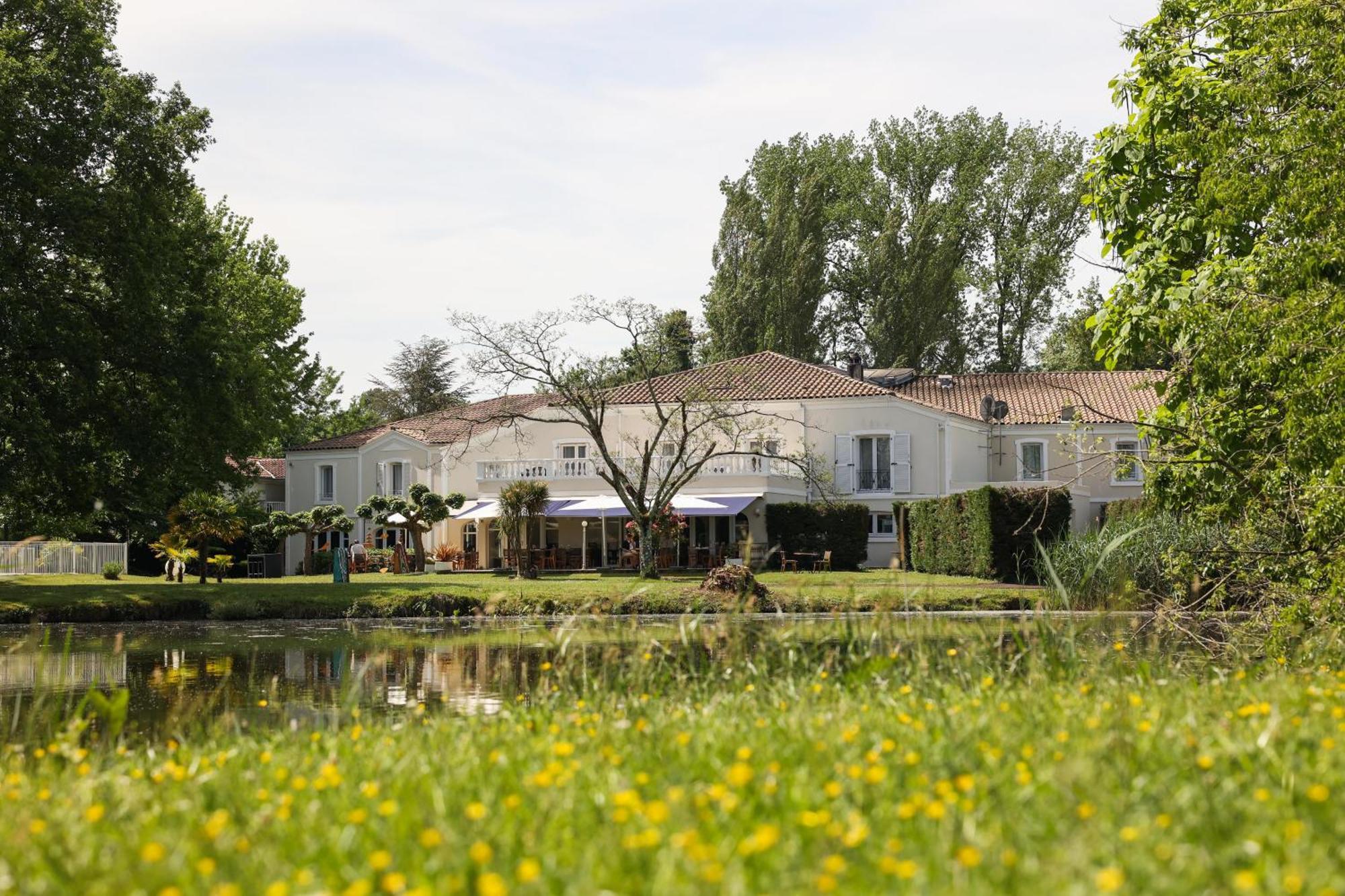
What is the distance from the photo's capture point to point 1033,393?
4344 centimetres

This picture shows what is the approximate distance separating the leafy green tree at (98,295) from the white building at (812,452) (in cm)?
1077

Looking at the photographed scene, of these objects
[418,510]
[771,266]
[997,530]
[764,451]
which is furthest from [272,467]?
[997,530]

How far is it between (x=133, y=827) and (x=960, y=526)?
27536 mm

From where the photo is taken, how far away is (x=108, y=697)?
11.9 m

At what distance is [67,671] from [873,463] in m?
29.8

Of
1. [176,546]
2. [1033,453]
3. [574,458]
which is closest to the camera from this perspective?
[176,546]

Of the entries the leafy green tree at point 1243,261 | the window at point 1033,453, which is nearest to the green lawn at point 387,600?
the leafy green tree at point 1243,261

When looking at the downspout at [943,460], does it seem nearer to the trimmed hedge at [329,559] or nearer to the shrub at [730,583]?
the trimmed hedge at [329,559]

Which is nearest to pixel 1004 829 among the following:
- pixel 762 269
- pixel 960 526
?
pixel 960 526

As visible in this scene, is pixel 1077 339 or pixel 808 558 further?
pixel 1077 339

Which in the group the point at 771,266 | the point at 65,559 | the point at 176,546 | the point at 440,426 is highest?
the point at 771,266

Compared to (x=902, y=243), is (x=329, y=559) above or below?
below

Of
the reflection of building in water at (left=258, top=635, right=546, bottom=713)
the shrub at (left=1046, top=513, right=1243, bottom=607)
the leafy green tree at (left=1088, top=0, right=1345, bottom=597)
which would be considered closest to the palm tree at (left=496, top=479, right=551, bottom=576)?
the shrub at (left=1046, top=513, right=1243, bottom=607)

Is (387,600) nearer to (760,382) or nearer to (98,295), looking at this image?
(98,295)
